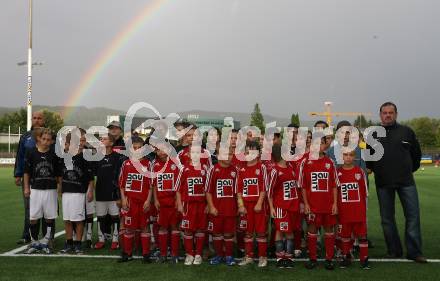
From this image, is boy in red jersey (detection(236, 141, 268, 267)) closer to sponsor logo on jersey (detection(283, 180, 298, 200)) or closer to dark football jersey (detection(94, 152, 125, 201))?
sponsor logo on jersey (detection(283, 180, 298, 200))

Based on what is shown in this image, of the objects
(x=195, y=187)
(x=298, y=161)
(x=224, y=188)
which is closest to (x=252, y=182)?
(x=224, y=188)

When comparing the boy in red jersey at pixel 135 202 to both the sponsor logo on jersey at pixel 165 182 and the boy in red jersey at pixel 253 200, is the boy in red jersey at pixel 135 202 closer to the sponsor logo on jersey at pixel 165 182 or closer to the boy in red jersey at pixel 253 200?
the sponsor logo on jersey at pixel 165 182

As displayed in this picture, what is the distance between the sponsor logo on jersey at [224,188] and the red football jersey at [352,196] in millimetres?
1521

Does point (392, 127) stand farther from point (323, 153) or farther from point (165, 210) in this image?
point (165, 210)

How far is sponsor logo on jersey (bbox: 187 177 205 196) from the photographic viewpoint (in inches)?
237

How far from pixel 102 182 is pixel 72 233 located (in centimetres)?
94

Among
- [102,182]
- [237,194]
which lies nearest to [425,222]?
[237,194]

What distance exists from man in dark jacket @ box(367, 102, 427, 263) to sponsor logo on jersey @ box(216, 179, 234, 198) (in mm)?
2400

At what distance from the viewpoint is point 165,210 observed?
6148 millimetres

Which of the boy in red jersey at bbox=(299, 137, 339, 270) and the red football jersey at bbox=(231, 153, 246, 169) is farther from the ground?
the red football jersey at bbox=(231, 153, 246, 169)

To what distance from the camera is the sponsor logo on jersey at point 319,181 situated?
19.3ft

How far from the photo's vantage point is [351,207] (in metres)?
5.86

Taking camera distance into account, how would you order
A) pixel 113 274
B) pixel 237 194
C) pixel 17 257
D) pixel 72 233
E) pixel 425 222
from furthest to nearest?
pixel 425 222, pixel 72 233, pixel 17 257, pixel 237 194, pixel 113 274

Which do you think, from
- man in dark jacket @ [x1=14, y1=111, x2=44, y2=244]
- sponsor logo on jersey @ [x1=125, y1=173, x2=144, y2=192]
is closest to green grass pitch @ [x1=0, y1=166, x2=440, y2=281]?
man in dark jacket @ [x1=14, y1=111, x2=44, y2=244]
